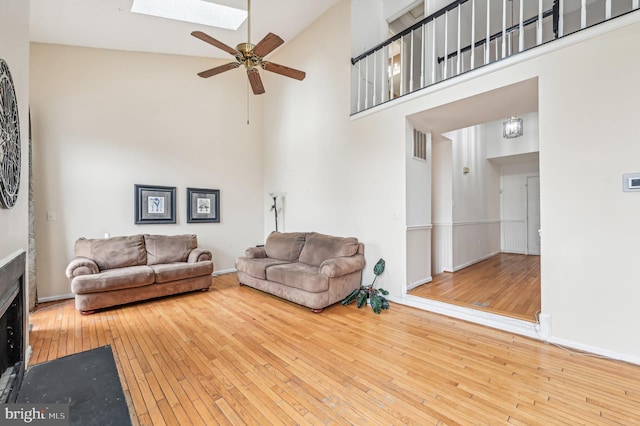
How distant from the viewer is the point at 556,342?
248 cm

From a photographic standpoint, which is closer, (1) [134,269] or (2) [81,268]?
(2) [81,268]

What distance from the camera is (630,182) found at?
7.16 feet

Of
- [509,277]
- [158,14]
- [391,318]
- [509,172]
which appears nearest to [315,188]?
[391,318]

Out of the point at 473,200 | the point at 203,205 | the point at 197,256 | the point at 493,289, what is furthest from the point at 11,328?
the point at 473,200

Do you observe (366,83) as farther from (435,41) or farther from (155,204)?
(155,204)

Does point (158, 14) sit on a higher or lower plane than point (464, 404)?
higher

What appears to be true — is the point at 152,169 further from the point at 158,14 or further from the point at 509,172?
the point at 509,172

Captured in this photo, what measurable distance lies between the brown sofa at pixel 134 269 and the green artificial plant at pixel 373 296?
7.25 feet

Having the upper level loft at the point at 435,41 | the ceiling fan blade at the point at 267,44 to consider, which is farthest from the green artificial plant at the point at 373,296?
the ceiling fan blade at the point at 267,44

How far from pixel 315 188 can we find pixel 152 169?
278 cm

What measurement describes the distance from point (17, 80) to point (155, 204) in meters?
2.84

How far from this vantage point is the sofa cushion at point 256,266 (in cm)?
407

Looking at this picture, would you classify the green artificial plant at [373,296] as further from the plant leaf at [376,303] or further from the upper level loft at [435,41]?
the upper level loft at [435,41]

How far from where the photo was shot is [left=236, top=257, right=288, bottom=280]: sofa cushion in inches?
160
